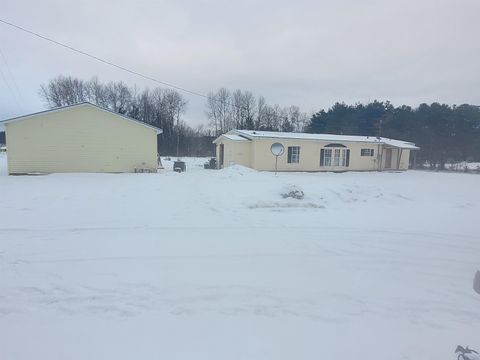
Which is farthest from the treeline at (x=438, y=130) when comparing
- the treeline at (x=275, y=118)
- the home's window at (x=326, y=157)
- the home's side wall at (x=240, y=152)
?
the home's side wall at (x=240, y=152)

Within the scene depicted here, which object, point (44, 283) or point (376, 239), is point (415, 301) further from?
point (44, 283)

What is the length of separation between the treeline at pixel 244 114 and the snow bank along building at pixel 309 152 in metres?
24.2

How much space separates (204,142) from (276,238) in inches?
1676

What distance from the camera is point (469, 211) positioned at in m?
8.66

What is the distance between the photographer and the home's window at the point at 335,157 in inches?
951

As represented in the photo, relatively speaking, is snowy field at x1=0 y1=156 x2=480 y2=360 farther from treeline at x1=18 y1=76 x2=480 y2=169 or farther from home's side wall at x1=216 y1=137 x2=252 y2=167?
treeline at x1=18 y1=76 x2=480 y2=169

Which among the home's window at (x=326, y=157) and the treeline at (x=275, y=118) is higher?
the treeline at (x=275, y=118)

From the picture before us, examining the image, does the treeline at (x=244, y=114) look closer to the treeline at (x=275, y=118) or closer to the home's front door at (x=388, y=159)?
the treeline at (x=275, y=118)

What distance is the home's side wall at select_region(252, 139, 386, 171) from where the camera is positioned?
21969 mm

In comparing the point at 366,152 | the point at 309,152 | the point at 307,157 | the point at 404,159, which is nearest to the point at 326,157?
the point at 309,152

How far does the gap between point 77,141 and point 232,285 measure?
1640cm

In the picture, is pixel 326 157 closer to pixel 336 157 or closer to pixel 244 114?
pixel 336 157

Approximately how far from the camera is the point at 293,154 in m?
23.0

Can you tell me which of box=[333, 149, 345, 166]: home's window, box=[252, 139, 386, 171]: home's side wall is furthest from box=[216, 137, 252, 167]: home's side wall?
box=[333, 149, 345, 166]: home's window
